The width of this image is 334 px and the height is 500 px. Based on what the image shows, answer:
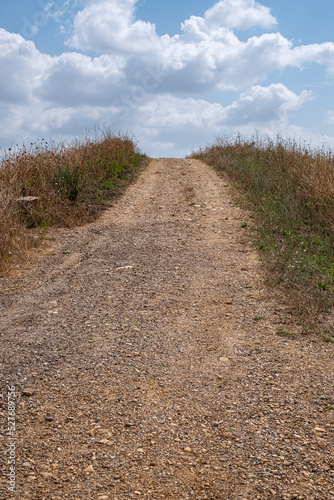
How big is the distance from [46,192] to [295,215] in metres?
4.92

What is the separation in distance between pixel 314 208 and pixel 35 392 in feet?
22.6

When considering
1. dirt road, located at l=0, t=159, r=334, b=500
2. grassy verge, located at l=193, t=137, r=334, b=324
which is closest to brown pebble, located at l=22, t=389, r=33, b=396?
dirt road, located at l=0, t=159, r=334, b=500

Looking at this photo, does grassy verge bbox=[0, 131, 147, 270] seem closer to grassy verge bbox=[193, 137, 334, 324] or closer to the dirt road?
the dirt road

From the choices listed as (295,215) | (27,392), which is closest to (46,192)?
(295,215)

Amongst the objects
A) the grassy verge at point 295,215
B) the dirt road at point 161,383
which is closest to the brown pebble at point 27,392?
the dirt road at point 161,383

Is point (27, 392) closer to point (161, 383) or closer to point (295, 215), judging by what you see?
point (161, 383)

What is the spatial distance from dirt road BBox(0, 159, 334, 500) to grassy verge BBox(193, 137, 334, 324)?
0.42 metres

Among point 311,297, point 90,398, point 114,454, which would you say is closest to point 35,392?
point 90,398

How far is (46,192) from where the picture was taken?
30.7 feet

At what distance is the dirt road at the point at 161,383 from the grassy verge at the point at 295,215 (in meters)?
0.42

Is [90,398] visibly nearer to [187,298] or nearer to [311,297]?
[187,298]

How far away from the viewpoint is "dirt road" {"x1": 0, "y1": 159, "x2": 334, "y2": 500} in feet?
8.83

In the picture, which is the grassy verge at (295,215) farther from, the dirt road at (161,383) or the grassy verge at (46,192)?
the grassy verge at (46,192)

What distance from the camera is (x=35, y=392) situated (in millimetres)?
3539
